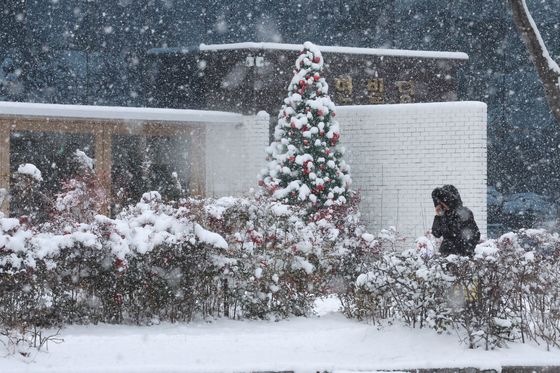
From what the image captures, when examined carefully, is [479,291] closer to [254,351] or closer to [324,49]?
[254,351]

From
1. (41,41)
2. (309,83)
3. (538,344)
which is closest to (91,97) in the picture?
(41,41)

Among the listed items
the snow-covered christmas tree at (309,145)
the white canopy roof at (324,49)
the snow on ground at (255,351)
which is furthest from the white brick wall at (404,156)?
the snow on ground at (255,351)

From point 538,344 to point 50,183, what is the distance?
10782mm

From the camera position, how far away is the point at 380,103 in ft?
62.6

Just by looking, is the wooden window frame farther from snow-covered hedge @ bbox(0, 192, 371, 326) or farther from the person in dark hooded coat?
the person in dark hooded coat

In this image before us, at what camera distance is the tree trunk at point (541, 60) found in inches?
422

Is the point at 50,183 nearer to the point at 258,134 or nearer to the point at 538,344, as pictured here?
the point at 258,134

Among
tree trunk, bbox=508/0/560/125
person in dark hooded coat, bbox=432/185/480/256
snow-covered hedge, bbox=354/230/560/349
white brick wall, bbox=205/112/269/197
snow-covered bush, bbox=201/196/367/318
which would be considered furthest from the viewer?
white brick wall, bbox=205/112/269/197

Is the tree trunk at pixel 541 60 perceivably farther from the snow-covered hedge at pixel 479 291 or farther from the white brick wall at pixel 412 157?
the white brick wall at pixel 412 157

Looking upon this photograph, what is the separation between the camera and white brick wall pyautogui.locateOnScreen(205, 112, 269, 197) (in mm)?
18125

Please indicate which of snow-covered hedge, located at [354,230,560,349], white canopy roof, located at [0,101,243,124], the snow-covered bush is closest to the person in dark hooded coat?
snow-covered hedge, located at [354,230,560,349]

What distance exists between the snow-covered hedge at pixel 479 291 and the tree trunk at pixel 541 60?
83.1 inches

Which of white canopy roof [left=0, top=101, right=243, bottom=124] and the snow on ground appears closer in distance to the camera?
the snow on ground

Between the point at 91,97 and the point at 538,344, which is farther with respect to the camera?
the point at 91,97
